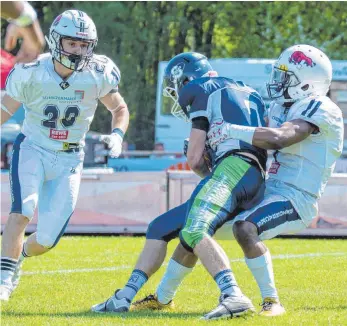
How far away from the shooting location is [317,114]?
236 inches

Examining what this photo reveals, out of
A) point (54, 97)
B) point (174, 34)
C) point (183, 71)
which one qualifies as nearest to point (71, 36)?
point (54, 97)

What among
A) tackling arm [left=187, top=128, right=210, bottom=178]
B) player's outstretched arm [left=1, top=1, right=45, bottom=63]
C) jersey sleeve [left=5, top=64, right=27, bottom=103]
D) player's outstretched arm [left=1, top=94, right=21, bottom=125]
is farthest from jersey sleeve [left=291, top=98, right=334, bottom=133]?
player's outstretched arm [left=1, top=1, right=45, bottom=63]

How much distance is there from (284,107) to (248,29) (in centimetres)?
1991

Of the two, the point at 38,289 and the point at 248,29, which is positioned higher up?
the point at 38,289

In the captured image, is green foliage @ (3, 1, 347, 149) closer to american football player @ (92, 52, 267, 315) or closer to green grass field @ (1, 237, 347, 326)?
green grass field @ (1, 237, 347, 326)

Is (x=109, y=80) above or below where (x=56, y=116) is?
above

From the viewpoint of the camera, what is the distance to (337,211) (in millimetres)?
11609

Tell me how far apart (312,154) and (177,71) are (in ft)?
3.17

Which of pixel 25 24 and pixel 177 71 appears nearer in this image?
pixel 25 24

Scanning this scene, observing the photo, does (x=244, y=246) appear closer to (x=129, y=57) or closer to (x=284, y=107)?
(x=284, y=107)

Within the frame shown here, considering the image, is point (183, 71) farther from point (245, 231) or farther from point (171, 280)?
point (171, 280)

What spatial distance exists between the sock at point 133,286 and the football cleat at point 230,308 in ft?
1.88

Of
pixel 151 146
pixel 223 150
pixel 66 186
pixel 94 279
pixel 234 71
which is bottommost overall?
pixel 151 146

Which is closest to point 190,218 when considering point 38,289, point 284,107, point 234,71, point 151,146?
point 284,107
